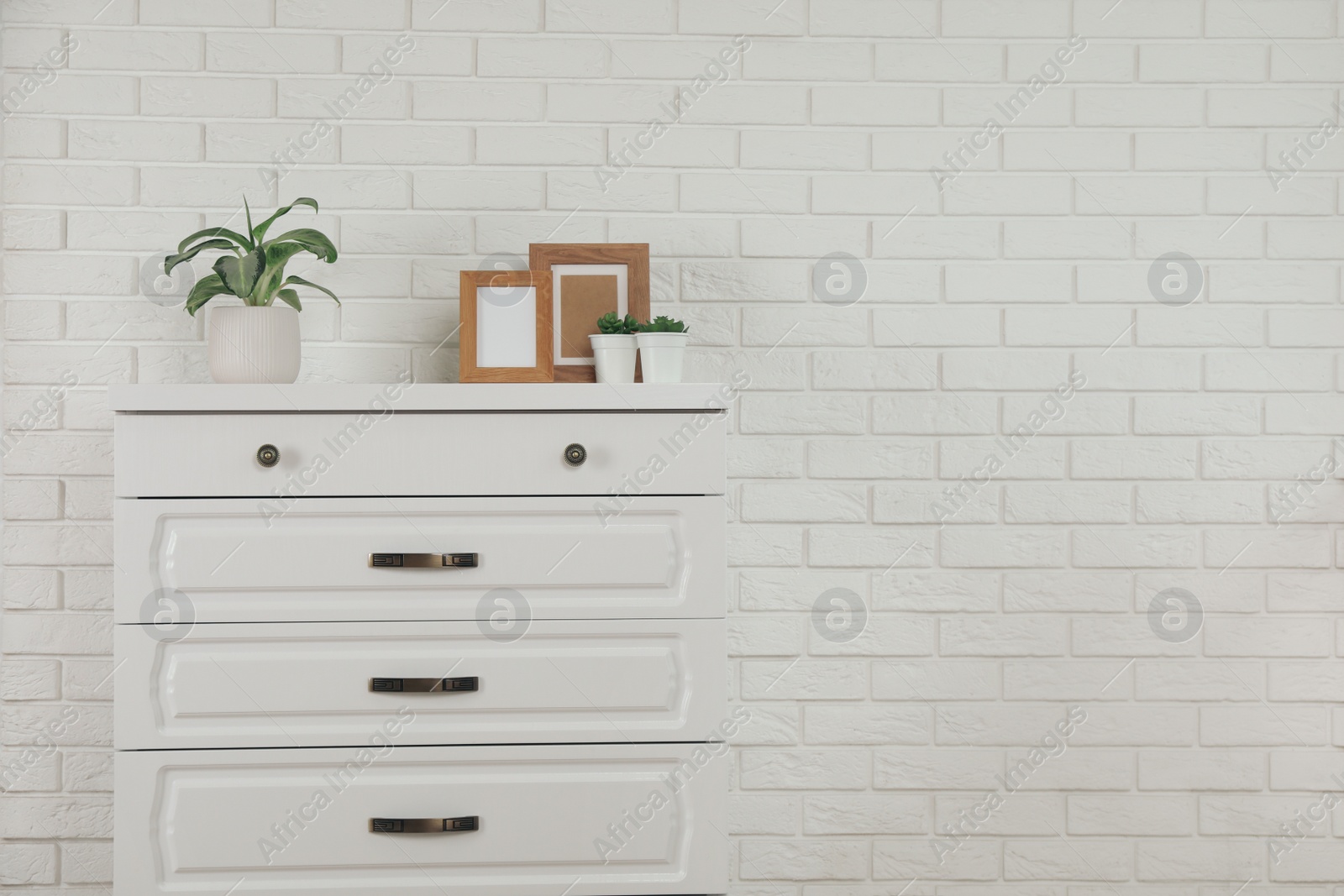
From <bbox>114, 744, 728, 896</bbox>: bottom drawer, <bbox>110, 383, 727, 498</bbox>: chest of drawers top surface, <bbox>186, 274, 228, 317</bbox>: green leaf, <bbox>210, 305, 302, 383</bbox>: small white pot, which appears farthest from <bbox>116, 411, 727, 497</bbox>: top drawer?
<bbox>114, 744, 728, 896</bbox>: bottom drawer

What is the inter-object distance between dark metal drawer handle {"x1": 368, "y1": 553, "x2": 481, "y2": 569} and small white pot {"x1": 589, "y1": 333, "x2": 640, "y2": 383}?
1.32 ft

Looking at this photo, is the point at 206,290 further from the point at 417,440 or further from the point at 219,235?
the point at 417,440

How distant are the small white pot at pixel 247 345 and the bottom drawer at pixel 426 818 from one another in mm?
595

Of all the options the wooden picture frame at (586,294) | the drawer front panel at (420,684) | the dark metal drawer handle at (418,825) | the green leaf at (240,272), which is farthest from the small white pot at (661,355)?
the dark metal drawer handle at (418,825)

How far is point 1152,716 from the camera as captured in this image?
5.74ft

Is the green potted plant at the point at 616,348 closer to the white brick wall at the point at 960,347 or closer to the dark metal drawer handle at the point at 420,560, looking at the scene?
the white brick wall at the point at 960,347

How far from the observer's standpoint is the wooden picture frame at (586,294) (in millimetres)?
1601

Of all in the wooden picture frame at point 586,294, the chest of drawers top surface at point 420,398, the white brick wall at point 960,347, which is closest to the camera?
the chest of drawers top surface at point 420,398

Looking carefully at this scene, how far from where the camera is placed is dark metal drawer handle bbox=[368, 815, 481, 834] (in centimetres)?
132

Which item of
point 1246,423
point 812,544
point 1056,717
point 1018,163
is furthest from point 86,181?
point 1246,423

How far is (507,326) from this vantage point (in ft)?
4.90

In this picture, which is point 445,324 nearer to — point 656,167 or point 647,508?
point 656,167

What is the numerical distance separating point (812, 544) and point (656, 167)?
2.67 feet

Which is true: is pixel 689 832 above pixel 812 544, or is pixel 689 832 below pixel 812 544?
below
